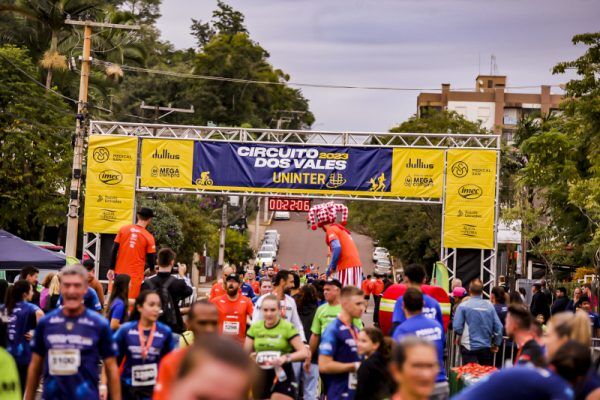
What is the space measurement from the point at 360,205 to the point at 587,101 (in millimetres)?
32406

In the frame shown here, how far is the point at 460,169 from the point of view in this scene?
27.7 meters

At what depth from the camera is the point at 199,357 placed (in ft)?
10.2

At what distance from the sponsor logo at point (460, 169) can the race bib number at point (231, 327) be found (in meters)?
14.8

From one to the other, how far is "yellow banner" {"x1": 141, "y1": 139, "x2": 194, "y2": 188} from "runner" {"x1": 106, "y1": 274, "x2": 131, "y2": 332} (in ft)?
51.5

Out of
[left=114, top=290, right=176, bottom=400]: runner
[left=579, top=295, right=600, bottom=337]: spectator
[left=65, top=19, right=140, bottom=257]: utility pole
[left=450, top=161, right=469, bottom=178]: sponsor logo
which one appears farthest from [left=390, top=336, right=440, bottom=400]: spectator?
[left=65, top=19, right=140, bottom=257]: utility pole

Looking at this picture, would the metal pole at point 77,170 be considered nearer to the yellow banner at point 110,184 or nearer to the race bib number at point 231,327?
the yellow banner at point 110,184

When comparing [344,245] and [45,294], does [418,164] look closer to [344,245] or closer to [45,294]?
[344,245]

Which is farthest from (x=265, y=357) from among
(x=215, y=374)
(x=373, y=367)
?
(x=215, y=374)

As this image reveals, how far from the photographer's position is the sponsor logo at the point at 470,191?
27688 millimetres

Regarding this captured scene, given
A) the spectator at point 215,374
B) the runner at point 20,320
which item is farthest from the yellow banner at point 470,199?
the spectator at point 215,374

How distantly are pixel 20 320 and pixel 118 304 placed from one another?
1.12 meters

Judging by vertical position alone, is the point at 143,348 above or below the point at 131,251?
below

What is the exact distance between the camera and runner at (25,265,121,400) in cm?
852

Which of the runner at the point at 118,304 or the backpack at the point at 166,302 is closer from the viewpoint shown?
the runner at the point at 118,304
